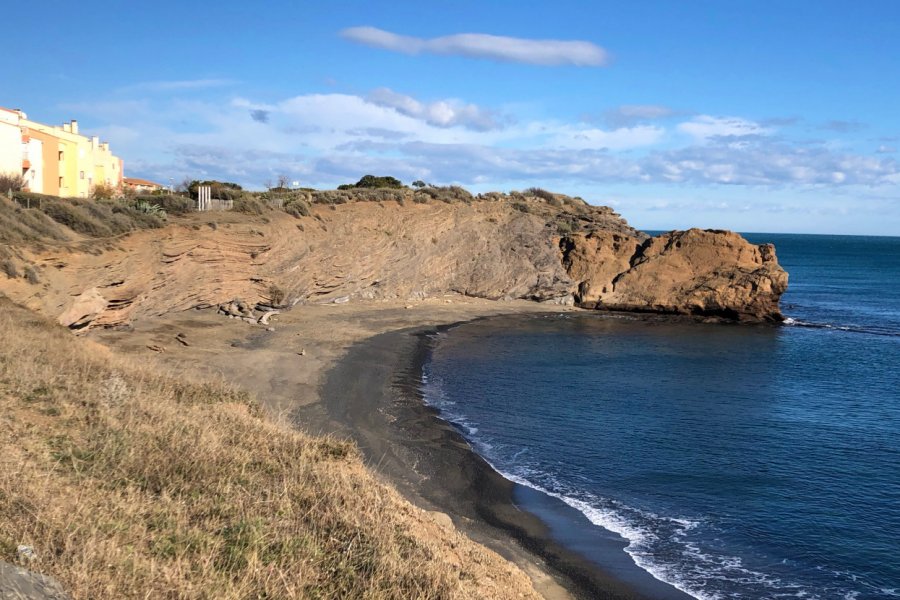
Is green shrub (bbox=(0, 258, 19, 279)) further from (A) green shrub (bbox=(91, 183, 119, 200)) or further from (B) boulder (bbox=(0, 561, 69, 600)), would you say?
(A) green shrub (bbox=(91, 183, 119, 200))

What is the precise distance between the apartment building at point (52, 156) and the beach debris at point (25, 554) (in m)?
35.4

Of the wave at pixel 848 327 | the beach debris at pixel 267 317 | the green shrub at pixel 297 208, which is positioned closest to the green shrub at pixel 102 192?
the green shrub at pixel 297 208

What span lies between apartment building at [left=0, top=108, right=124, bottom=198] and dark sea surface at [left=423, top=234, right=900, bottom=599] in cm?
2370

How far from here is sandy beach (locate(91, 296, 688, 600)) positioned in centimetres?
1284

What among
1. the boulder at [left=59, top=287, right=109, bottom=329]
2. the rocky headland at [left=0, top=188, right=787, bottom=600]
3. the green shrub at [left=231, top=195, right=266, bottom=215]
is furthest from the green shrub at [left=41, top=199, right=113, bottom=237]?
the green shrub at [left=231, top=195, right=266, bottom=215]

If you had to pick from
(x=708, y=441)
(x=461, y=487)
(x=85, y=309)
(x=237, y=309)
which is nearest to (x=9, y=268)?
(x=85, y=309)

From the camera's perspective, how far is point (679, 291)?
49875 mm

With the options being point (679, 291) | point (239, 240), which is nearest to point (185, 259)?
point (239, 240)

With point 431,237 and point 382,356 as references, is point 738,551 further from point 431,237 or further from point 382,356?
point 431,237

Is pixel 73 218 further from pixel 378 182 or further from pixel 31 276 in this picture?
pixel 378 182

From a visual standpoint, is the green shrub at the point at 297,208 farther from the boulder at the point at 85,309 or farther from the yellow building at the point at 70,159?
the boulder at the point at 85,309

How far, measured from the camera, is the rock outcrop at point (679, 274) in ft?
156

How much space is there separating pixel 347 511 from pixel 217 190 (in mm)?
41430

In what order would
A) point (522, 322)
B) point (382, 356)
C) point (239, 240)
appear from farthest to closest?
point (522, 322)
point (239, 240)
point (382, 356)
